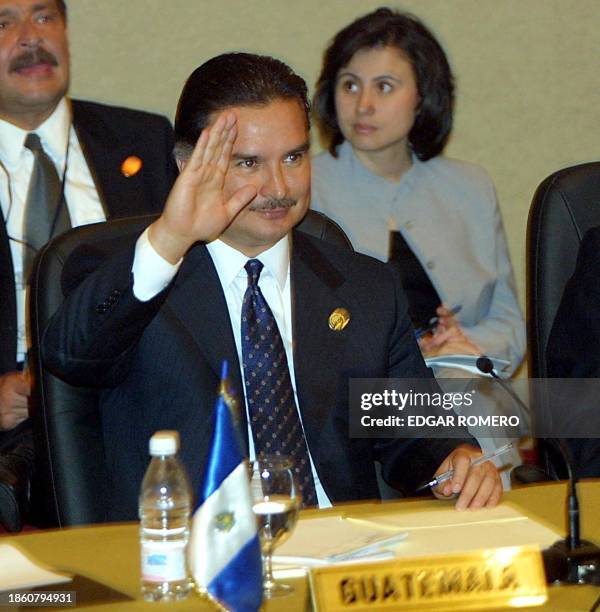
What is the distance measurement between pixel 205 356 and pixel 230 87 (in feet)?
1.64

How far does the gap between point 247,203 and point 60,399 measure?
1.55ft

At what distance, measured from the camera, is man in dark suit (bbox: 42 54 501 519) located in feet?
6.61

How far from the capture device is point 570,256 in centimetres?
245

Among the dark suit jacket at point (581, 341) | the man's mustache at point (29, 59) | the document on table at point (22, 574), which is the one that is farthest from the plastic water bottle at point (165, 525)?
the man's mustache at point (29, 59)

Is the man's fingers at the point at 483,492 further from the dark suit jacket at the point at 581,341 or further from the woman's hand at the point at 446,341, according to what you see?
the woman's hand at the point at 446,341

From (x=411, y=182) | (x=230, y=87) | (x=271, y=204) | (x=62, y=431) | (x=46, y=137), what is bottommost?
(x=62, y=431)

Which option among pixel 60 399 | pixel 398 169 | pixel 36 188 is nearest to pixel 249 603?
pixel 60 399

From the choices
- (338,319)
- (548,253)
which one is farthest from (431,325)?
(338,319)

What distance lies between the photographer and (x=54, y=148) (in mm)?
3332

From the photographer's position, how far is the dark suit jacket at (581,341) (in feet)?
7.82

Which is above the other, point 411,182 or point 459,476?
point 411,182

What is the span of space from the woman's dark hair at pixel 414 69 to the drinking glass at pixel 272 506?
2121 mm

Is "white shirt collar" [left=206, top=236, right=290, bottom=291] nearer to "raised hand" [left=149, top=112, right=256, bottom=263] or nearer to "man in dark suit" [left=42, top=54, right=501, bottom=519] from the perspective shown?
"man in dark suit" [left=42, top=54, right=501, bottom=519]

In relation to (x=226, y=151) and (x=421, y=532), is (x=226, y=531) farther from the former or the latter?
(x=226, y=151)
